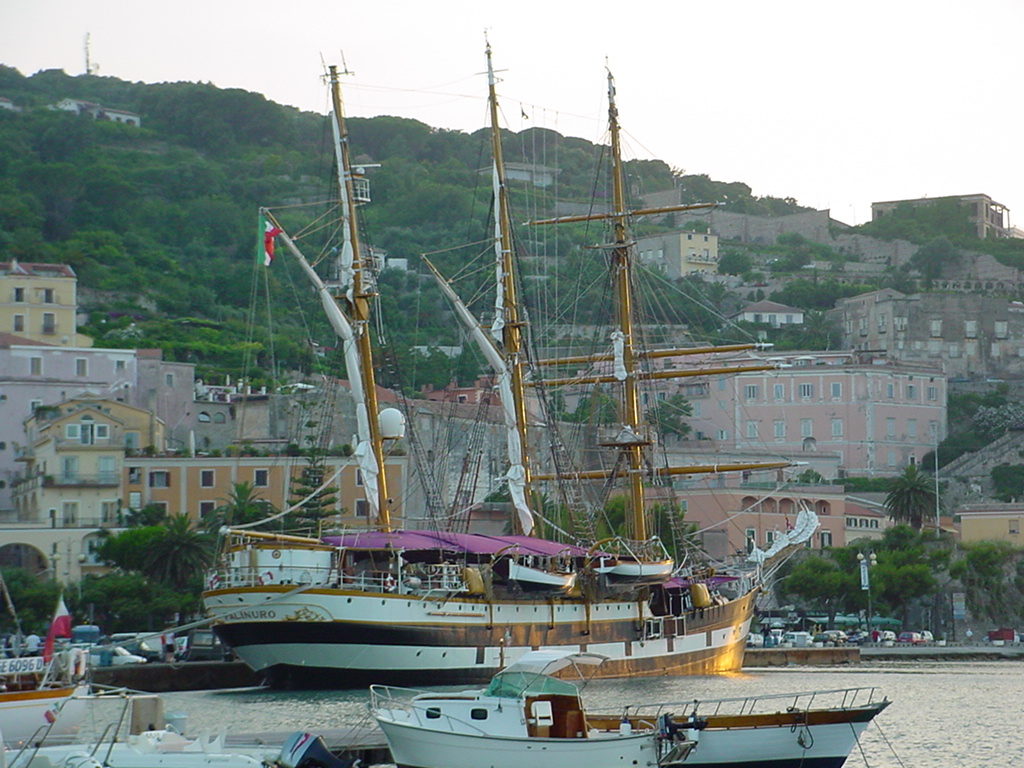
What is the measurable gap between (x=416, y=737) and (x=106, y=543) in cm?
4343

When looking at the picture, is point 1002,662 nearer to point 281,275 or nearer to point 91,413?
point 91,413

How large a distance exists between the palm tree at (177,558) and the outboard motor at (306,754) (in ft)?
128

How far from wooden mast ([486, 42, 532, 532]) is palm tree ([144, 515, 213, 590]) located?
1215 centimetres

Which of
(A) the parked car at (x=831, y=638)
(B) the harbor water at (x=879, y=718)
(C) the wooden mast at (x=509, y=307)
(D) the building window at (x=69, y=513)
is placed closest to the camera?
(B) the harbor water at (x=879, y=718)

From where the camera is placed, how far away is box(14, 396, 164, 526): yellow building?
79438mm

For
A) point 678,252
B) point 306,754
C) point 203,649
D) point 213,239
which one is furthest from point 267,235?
point 678,252

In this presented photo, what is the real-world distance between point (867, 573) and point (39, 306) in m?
47.5

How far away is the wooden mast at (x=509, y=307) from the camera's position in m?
67.8

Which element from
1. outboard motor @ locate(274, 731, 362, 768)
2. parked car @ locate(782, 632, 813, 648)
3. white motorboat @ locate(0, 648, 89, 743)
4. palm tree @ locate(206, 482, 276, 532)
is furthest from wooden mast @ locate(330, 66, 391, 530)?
outboard motor @ locate(274, 731, 362, 768)

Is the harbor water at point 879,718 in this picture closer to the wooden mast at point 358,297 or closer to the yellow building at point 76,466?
the wooden mast at point 358,297

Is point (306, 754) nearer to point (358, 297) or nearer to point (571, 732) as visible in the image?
point (571, 732)

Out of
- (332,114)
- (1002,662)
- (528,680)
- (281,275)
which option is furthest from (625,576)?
(281,275)

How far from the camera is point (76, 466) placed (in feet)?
263

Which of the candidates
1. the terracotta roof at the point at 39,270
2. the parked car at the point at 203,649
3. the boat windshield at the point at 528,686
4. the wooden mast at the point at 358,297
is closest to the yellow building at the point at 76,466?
the parked car at the point at 203,649
